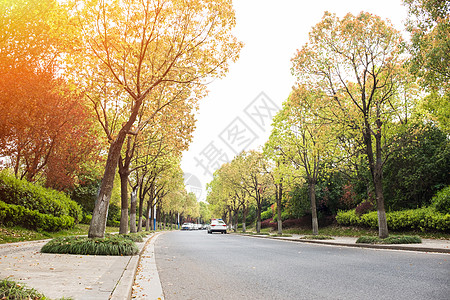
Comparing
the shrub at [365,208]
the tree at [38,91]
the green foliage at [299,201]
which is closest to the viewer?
the tree at [38,91]

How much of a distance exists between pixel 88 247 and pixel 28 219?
8404 millimetres

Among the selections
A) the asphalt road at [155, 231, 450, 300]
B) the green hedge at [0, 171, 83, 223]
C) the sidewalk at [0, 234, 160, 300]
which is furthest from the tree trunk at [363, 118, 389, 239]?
the green hedge at [0, 171, 83, 223]

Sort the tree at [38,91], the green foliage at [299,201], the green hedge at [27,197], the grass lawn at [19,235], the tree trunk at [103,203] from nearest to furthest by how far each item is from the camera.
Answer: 1. the tree trunk at [103,203]
2. the grass lawn at [19,235]
3. the tree at [38,91]
4. the green hedge at [27,197]
5. the green foliage at [299,201]

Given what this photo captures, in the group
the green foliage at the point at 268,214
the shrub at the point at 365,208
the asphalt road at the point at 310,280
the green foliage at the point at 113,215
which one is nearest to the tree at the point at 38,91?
the asphalt road at the point at 310,280

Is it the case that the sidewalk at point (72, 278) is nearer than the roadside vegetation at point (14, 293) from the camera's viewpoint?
No

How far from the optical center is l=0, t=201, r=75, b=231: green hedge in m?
14.2

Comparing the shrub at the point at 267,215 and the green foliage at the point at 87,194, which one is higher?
the green foliage at the point at 87,194

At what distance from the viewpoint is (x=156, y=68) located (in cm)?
1244

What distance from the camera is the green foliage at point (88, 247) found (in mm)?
9227

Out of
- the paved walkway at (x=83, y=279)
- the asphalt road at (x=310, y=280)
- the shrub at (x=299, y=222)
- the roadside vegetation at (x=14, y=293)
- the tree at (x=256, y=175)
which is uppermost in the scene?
the tree at (x=256, y=175)

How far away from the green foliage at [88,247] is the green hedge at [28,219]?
6257 millimetres

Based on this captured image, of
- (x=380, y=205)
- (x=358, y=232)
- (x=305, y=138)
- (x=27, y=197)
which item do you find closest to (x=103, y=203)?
(x=27, y=197)

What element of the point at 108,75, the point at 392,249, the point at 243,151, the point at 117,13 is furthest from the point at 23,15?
the point at 243,151

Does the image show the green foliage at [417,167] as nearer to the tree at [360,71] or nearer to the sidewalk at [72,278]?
the tree at [360,71]
